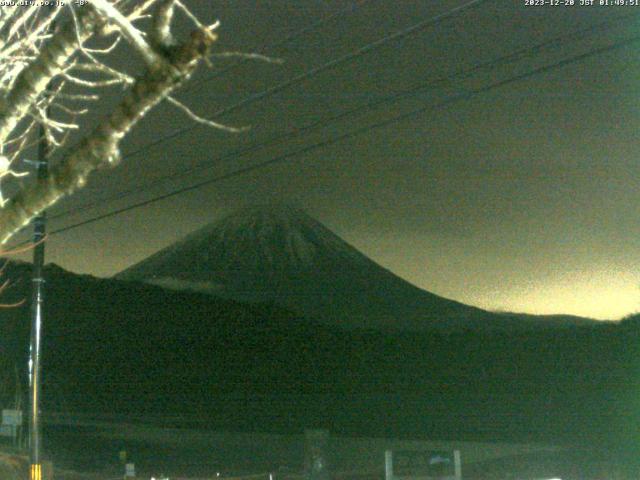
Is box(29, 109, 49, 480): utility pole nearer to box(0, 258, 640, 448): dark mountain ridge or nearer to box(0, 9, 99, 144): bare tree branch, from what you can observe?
box(0, 9, 99, 144): bare tree branch

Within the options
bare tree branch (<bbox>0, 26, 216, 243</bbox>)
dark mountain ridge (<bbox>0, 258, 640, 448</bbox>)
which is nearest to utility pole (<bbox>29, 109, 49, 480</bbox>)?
bare tree branch (<bbox>0, 26, 216, 243</bbox>)

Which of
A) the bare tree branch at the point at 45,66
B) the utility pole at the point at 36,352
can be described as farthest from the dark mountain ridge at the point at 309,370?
the bare tree branch at the point at 45,66

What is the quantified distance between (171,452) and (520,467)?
1032 inches

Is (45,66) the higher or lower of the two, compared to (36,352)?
higher

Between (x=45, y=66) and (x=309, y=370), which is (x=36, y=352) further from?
(x=309, y=370)

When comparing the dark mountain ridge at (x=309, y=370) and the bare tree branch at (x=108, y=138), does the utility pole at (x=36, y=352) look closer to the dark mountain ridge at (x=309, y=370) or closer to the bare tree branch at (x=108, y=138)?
the bare tree branch at (x=108, y=138)

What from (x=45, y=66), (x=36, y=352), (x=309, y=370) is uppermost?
(x=309, y=370)

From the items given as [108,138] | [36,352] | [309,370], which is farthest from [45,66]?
[309,370]

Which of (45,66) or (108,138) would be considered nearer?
(108,138)

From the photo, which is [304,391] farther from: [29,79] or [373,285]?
[373,285]

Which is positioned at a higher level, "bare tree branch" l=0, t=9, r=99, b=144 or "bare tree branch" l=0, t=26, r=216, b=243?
"bare tree branch" l=0, t=9, r=99, b=144

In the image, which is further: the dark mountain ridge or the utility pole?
the dark mountain ridge

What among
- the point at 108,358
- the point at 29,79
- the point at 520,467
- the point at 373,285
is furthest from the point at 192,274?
the point at 29,79

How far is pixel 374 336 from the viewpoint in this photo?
88500mm
